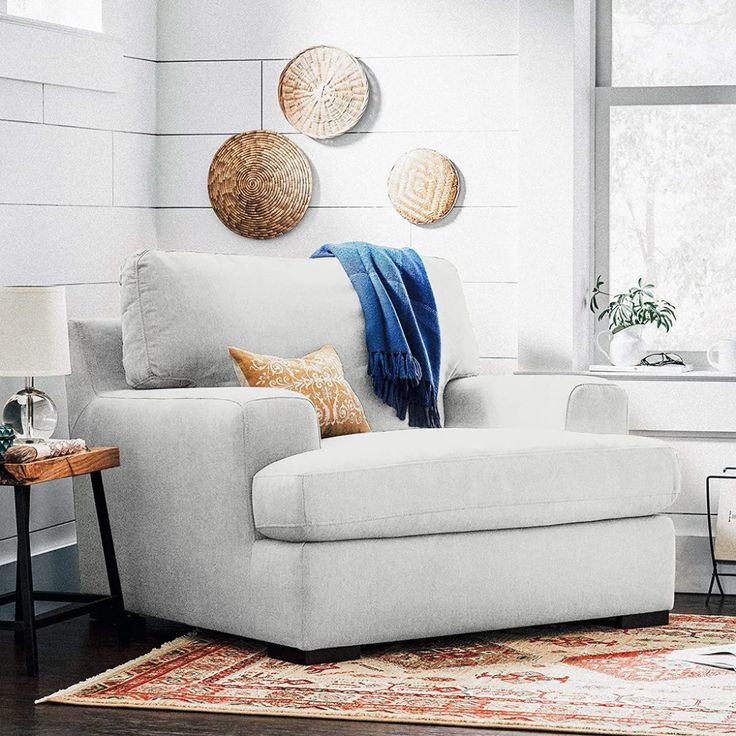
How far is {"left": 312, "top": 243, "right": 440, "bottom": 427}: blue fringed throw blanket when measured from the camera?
12.4 feet

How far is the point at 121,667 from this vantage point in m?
2.97

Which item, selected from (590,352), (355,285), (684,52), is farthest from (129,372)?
(684,52)

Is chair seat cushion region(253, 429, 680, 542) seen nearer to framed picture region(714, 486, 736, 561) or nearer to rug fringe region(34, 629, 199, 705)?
rug fringe region(34, 629, 199, 705)

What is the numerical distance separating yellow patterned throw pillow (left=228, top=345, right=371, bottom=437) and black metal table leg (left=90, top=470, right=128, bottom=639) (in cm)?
47

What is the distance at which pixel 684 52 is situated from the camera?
4590 mm

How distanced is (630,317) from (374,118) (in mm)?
1115

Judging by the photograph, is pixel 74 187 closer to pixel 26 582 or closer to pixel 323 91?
pixel 323 91

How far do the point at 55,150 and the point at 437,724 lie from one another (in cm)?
221

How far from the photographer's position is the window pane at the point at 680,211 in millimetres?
4586

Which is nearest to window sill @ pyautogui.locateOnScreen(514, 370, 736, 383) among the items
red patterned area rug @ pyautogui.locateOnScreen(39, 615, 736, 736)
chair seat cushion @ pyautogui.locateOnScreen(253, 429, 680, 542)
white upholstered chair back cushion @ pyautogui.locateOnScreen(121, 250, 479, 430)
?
white upholstered chair back cushion @ pyautogui.locateOnScreen(121, 250, 479, 430)

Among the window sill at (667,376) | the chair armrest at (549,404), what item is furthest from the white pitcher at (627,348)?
the chair armrest at (549,404)

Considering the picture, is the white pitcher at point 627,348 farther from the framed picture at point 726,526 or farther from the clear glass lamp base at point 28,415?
the clear glass lamp base at point 28,415

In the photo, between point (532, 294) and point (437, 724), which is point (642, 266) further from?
point (437, 724)

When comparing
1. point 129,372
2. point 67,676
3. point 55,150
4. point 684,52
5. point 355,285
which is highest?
point 684,52
